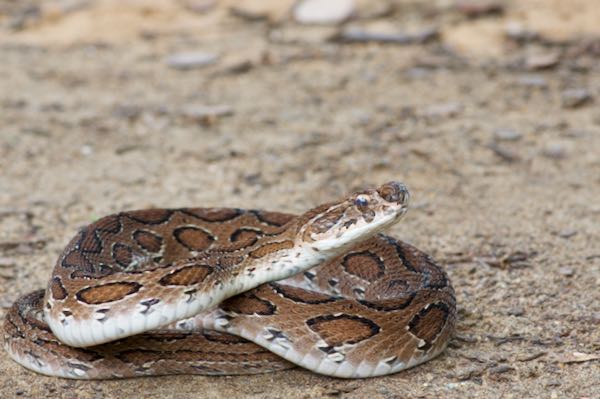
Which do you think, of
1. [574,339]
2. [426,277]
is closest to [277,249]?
[426,277]

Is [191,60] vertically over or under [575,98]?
over

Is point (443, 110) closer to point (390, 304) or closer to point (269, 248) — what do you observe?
point (269, 248)

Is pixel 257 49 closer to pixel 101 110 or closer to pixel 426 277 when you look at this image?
pixel 101 110

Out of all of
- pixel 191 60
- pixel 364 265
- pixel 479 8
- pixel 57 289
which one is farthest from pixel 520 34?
pixel 57 289

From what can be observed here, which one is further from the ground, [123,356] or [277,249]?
[277,249]

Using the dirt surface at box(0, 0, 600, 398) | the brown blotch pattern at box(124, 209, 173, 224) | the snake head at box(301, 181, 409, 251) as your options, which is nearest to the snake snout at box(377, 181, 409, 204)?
the snake head at box(301, 181, 409, 251)

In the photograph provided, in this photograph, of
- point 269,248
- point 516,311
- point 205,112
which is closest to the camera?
point 269,248

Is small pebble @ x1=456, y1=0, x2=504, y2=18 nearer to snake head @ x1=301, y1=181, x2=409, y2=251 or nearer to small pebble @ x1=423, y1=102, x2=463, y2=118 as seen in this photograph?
small pebble @ x1=423, y1=102, x2=463, y2=118
